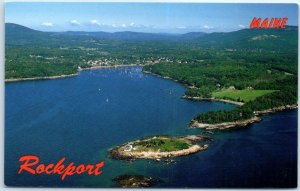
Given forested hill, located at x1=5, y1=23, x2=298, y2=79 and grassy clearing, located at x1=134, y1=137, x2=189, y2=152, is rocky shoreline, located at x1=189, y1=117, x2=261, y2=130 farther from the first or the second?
forested hill, located at x1=5, y1=23, x2=298, y2=79

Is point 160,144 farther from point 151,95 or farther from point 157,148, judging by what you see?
point 151,95

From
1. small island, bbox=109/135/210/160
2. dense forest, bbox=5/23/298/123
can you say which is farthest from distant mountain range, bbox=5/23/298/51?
small island, bbox=109/135/210/160

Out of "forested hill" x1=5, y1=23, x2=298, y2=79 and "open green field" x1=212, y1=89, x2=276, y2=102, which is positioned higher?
"forested hill" x1=5, y1=23, x2=298, y2=79

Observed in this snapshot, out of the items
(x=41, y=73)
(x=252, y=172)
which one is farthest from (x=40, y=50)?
(x=252, y=172)

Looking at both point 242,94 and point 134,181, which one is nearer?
point 134,181

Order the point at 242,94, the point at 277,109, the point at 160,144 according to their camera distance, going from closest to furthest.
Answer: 1. the point at 160,144
2. the point at 277,109
3. the point at 242,94

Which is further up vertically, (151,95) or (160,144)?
(151,95)

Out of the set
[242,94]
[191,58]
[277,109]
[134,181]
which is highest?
[191,58]

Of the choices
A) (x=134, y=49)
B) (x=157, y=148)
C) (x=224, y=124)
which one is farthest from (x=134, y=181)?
(x=134, y=49)

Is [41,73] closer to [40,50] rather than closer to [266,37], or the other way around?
[40,50]
